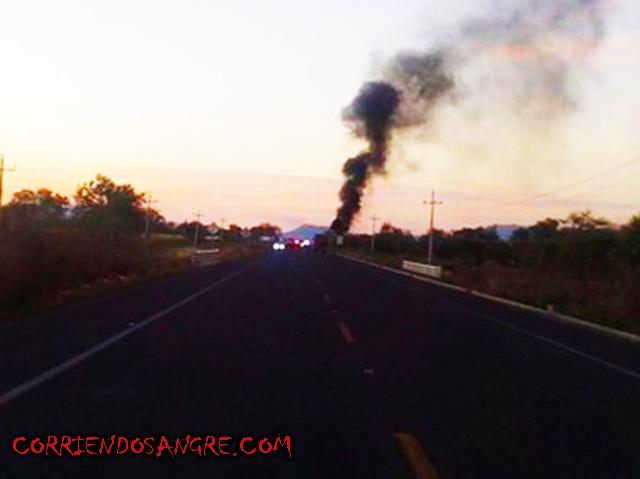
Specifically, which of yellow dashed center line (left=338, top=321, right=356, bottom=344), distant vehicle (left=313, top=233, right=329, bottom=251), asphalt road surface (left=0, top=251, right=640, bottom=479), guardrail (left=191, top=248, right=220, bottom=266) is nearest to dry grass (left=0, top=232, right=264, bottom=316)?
asphalt road surface (left=0, top=251, right=640, bottom=479)

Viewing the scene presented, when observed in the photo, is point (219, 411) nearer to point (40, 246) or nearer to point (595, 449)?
point (595, 449)

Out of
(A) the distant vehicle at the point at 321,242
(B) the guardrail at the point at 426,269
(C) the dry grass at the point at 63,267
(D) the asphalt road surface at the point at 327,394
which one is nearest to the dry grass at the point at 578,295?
(B) the guardrail at the point at 426,269

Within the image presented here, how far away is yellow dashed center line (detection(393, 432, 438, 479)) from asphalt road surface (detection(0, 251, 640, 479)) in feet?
0.09

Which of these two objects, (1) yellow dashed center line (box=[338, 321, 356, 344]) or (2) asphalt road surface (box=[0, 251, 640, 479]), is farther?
(1) yellow dashed center line (box=[338, 321, 356, 344])

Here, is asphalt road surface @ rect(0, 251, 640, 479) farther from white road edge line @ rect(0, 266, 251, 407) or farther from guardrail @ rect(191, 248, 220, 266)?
guardrail @ rect(191, 248, 220, 266)

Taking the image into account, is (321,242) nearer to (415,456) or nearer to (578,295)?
(578,295)

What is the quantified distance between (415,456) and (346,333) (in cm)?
1286

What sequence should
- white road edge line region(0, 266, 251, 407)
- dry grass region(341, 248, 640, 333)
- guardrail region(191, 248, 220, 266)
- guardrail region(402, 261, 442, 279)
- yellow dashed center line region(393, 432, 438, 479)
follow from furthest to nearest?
guardrail region(191, 248, 220, 266) < guardrail region(402, 261, 442, 279) < dry grass region(341, 248, 640, 333) < white road edge line region(0, 266, 251, 407) < yellow dashed center line region(393, 432, 438, 479)

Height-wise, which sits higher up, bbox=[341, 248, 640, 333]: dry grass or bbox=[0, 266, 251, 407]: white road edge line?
bbox=[341, 248, 640, 333]: dry grass

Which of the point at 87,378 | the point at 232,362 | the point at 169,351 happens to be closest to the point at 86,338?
the point at 169,351

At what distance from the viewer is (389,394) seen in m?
13.9

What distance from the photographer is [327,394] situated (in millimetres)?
13695

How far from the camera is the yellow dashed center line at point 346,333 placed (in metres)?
21.2

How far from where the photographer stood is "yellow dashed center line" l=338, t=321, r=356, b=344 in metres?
21.2
